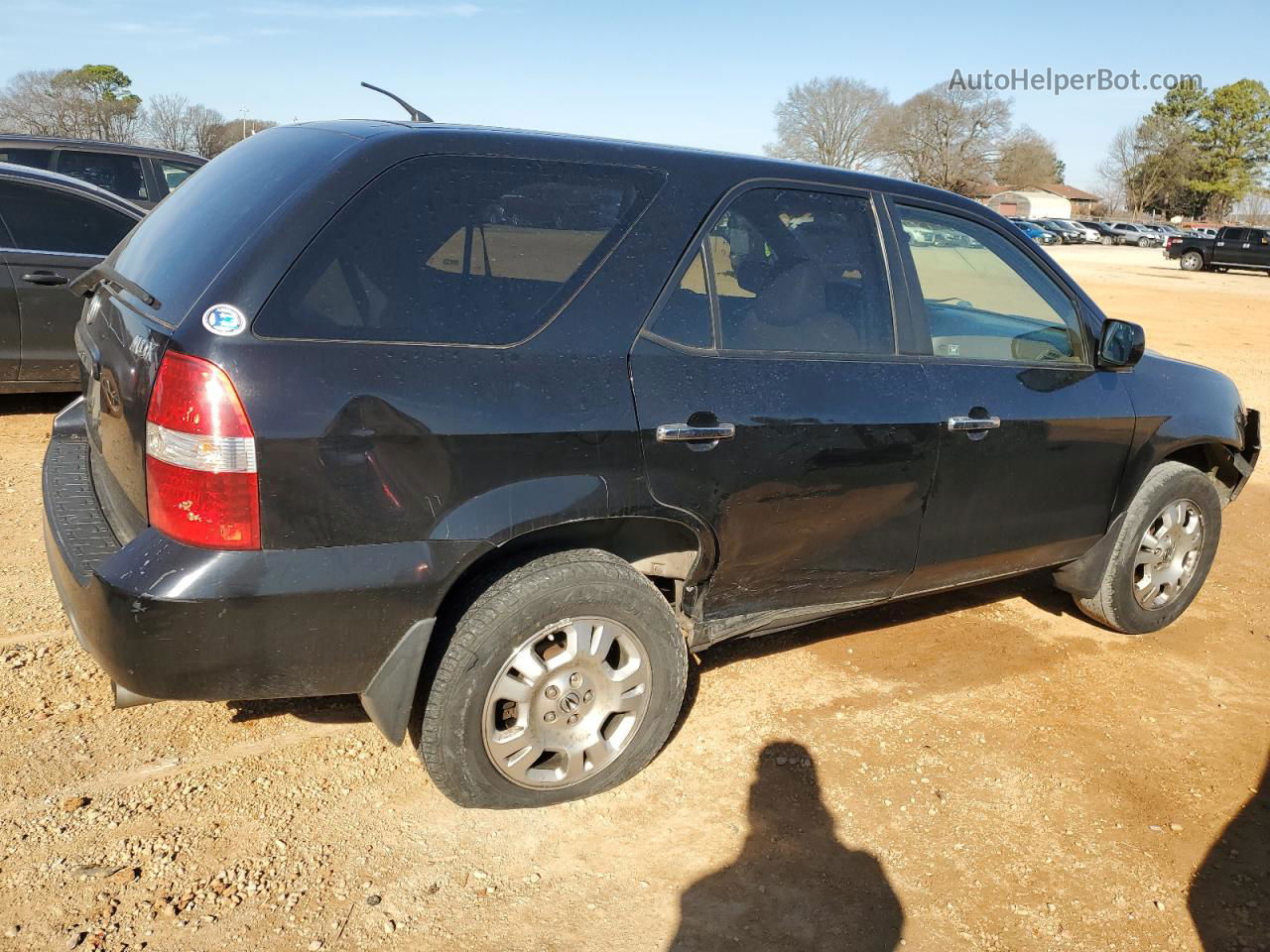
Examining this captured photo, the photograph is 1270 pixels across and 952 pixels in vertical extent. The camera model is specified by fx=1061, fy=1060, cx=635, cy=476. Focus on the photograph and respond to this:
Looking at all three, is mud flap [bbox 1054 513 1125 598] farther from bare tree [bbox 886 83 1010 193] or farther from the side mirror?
bare tree [bbox 886 83 1010 193]

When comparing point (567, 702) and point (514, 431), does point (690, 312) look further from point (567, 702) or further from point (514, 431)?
point (567, 702)

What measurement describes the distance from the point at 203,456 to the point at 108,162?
347 inches

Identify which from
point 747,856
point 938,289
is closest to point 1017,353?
point 938,289

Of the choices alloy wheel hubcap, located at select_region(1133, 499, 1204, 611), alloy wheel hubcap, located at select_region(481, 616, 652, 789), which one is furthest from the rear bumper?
alloy wheel hubcap, located at select_region(1133, 499, 1204, 611)

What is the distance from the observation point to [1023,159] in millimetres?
87812

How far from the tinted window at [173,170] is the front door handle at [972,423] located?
8.66 metres

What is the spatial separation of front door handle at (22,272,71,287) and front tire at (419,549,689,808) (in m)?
5.31

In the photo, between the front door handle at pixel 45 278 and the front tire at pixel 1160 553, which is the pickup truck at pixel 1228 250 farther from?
the front door handle at pixel 45 278

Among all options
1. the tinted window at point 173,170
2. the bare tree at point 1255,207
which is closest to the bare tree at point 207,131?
the tinted window at point 173,170

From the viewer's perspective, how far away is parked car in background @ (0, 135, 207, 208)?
954 centimetres

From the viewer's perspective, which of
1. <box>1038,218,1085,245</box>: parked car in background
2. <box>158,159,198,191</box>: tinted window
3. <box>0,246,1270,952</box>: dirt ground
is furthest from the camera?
<box>1038,218,1085,245</box>: parked car in background

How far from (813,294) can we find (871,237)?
1.13 feet

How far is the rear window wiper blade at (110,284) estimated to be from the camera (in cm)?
273

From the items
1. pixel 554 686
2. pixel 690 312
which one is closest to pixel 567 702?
pixel 554 686
